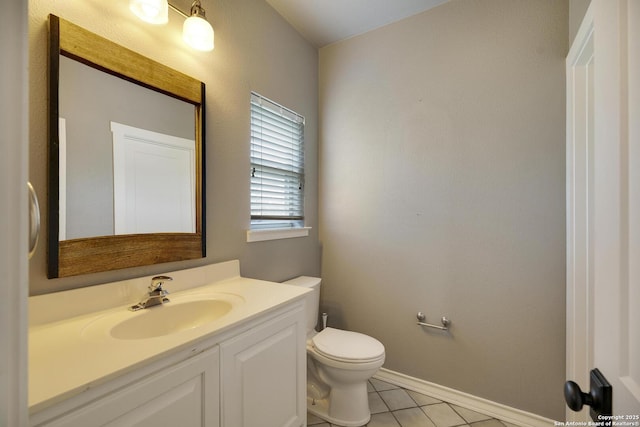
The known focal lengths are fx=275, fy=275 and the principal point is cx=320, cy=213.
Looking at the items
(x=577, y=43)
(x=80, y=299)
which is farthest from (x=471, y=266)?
(x=80, y=299)

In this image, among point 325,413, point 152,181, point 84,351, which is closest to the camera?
point 84,351

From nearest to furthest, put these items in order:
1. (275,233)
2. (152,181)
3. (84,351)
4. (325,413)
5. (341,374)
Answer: (84,351) < (152,181) < (341,374) < (325,413) < (275,233)

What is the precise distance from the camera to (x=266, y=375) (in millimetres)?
1088

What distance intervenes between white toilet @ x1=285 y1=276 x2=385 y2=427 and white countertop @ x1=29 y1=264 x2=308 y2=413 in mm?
678

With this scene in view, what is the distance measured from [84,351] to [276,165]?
1.45m

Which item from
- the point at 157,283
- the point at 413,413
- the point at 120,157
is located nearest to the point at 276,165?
the point at 120,157

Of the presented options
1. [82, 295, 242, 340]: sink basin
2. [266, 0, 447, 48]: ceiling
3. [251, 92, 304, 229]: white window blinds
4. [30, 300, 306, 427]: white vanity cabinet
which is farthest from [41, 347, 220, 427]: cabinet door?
[266, 0, 447, 48]: ceiling

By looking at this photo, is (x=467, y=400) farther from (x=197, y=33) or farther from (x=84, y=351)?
(x=197, y=33)

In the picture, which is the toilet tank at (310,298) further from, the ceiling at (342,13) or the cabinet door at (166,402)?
the ceiling at (342,13)

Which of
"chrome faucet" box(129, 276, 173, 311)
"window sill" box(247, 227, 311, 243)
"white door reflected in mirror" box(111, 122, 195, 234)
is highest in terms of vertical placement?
"white door reflected in mirror" box(111, 122, 195, 234)

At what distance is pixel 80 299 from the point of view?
3.26ft

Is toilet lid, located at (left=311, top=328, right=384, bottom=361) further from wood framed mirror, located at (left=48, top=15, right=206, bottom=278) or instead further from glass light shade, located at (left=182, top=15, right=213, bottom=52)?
glass light shade, located at (left=182, top=15, right=213, bottom=52)

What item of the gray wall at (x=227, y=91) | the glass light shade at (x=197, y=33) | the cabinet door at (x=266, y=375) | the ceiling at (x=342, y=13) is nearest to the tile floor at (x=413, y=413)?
the cabinet door at (x=266, y=375)

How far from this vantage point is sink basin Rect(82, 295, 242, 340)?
0.93 m
